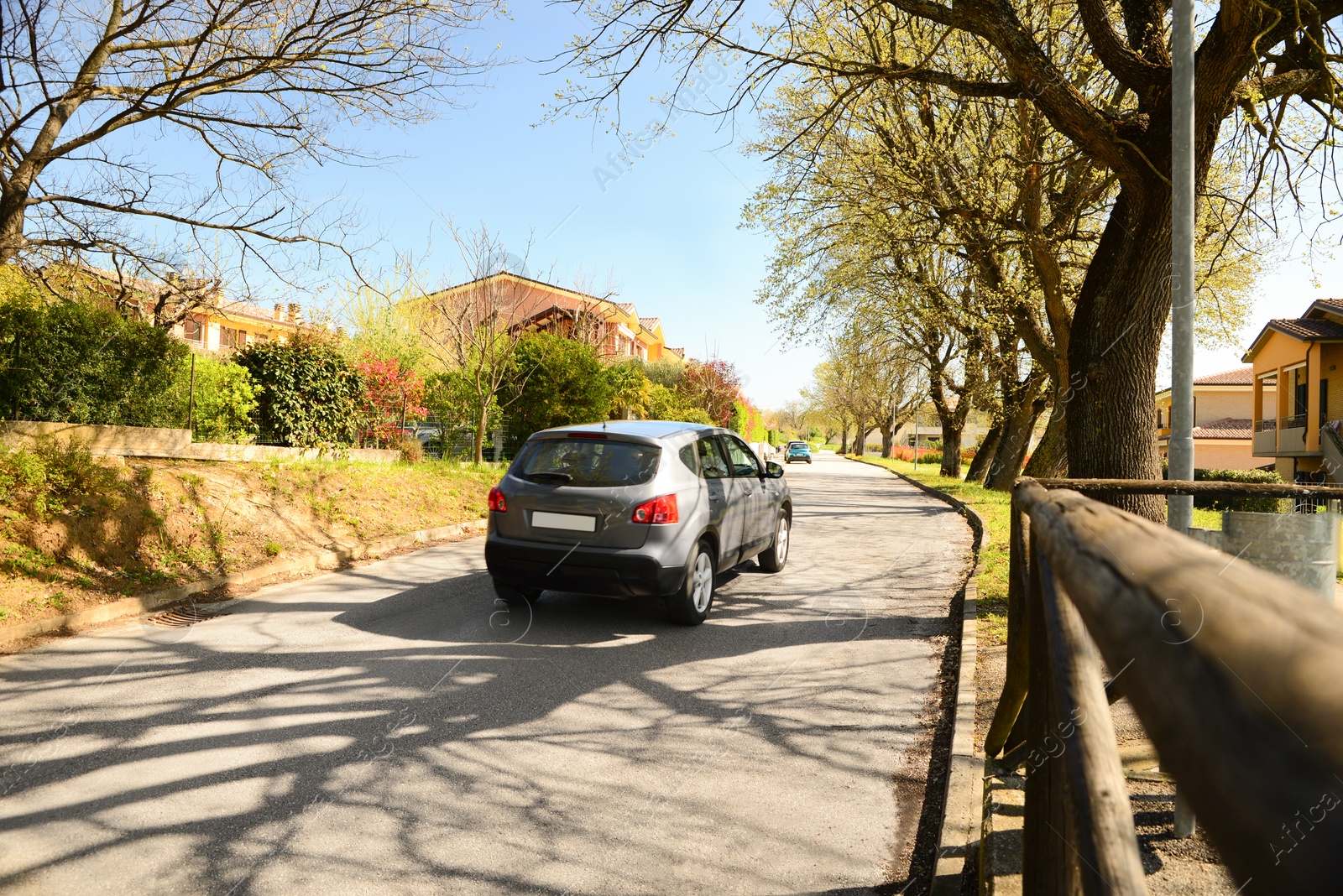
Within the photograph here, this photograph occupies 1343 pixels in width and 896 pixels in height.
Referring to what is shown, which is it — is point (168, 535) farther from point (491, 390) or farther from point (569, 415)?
point (569, 415)

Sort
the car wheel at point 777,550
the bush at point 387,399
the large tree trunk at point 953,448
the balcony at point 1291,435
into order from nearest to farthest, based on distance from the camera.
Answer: the car wheel at point 777,550 → the bush at point 387,399 → the balcony at point 1291,435 → the large tree trunk at point 953,448

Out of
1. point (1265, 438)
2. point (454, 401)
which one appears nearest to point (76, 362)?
point (454, 401)

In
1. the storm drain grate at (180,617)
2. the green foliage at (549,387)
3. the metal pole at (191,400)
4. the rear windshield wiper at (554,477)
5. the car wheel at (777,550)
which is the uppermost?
the green foliage at (549,387)

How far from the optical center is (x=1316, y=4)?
6.55 metres

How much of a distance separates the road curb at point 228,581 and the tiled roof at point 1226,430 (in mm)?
48059

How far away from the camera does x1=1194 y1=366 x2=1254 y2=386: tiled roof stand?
49719mm

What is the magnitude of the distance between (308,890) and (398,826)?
523mm

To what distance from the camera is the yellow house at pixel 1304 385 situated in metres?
26.5

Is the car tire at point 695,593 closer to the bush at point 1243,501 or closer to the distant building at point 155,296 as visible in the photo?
the bush at point 1243,501

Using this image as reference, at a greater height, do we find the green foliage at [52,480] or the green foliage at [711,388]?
the green foliage at [711,388]

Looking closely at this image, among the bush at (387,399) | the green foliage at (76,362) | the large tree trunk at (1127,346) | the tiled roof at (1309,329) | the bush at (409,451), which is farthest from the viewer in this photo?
the tiled roof at (1309,329)

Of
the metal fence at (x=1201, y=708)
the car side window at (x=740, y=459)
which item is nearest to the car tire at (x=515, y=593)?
the car side window at (x=740, y=459)

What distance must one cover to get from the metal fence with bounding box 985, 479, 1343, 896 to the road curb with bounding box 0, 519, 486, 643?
24.5 feet

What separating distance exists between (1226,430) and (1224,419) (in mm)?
3380
